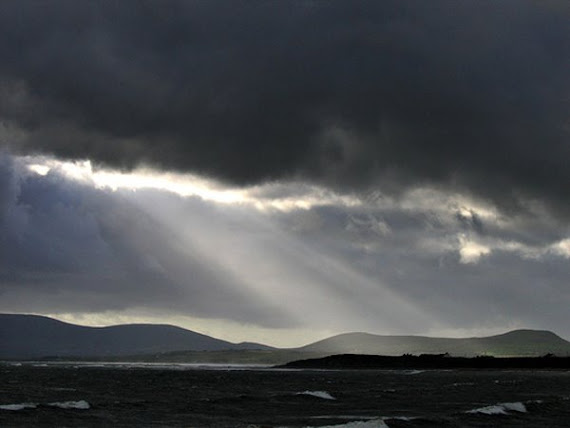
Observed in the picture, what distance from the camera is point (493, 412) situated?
71.2 meters

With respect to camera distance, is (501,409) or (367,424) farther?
(501,409)

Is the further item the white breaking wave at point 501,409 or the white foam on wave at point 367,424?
the white breaking wave at point 501,409

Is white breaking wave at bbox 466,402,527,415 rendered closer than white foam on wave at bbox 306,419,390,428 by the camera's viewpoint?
No

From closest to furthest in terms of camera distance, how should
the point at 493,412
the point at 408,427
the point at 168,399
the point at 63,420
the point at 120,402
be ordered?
the point at 408,427
the point at 63,420
the point at 493,412
the point at 120,402
the point at 168,399

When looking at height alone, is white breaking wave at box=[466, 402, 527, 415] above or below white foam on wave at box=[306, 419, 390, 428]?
above

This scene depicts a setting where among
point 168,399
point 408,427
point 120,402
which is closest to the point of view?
point 408,427

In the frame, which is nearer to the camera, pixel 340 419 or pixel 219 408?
pixel 340 419

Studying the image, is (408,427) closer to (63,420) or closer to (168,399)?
(63,420)

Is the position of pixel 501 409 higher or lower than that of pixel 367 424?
higher

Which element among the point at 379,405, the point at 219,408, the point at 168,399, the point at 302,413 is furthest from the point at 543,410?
the point at 168,399

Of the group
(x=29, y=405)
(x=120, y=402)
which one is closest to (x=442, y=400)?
(x=120, y=402)

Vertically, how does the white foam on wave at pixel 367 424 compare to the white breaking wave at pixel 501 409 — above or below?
below

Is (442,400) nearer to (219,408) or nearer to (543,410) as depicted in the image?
(543,410)

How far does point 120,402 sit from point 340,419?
26.8 m
